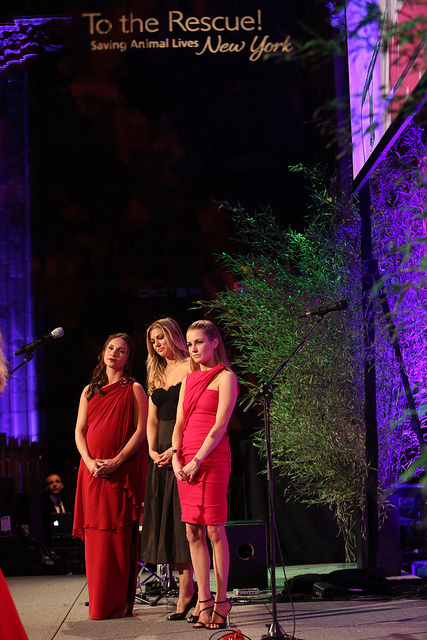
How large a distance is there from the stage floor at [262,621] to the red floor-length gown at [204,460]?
0.55 metres

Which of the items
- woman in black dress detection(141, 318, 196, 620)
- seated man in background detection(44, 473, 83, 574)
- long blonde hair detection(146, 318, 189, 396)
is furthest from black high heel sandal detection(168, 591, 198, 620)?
seated man in background detection(44, 473, 83, 574)

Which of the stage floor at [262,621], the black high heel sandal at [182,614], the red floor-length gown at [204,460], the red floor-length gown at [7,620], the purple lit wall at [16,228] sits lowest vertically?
the stage floor at [262,621]

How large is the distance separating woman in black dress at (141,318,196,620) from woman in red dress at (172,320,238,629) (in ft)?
0.82

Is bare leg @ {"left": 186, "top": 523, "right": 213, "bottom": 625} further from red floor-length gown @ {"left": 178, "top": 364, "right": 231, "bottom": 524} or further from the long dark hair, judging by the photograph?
the long dark hair

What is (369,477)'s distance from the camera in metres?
4.64

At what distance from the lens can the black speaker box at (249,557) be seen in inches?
169

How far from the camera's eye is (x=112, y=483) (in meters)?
3.93

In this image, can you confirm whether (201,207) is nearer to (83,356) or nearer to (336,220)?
(83,356)

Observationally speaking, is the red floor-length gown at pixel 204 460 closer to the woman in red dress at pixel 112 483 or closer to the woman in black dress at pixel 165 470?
the woman in black dress at pixel 165 470

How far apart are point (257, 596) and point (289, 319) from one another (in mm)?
1913

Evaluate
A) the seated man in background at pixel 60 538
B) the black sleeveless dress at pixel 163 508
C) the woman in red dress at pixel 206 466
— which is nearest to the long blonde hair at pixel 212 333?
the woman in red dress at pixel 206 466

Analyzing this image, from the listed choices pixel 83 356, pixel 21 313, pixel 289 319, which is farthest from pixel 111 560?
pixel 21 313

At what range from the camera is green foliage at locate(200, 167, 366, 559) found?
5.00 meters

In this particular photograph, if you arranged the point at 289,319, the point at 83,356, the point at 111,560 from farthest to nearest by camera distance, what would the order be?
1. the point at 83,356
2. the point at 289,319
3. the point at 111,560
